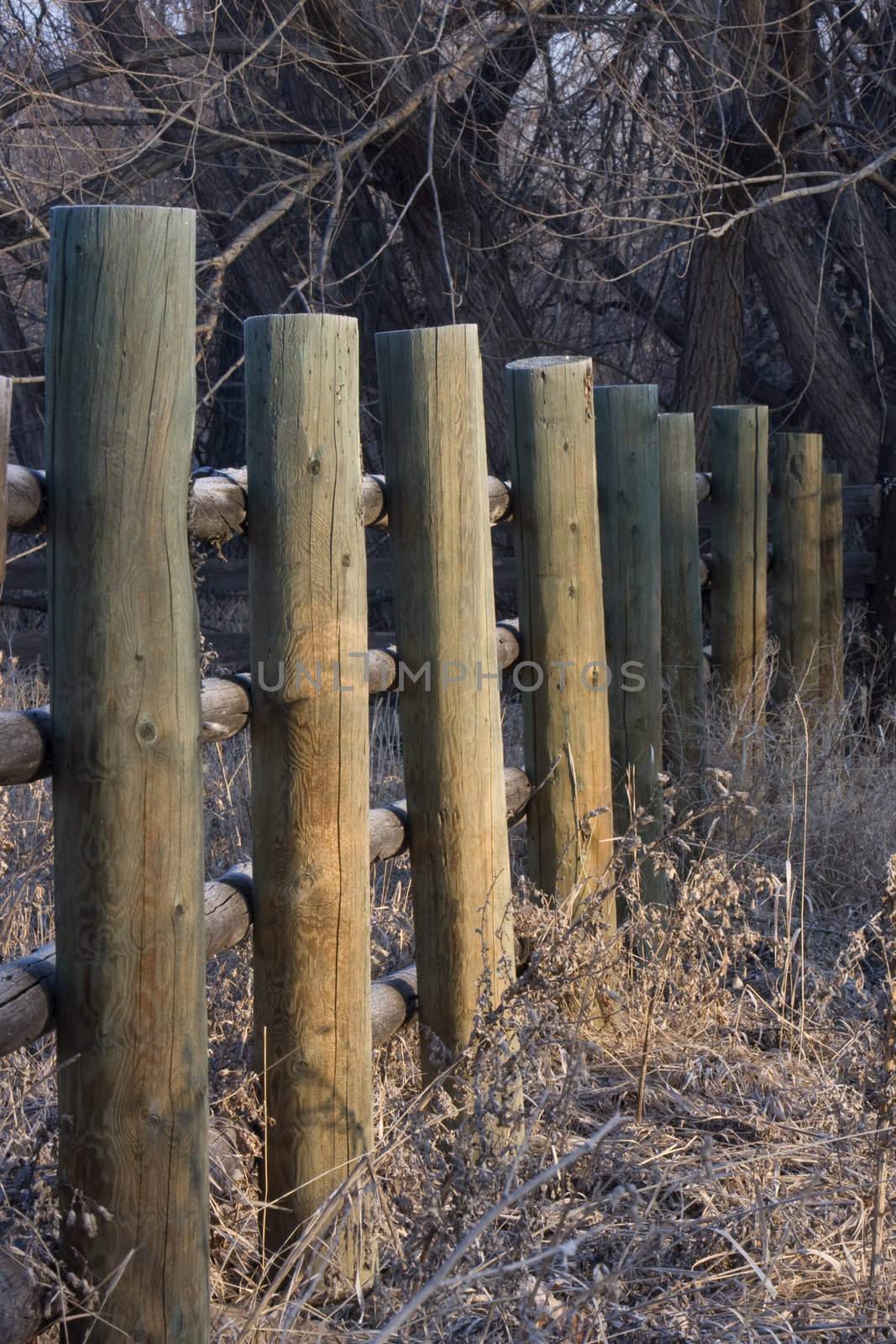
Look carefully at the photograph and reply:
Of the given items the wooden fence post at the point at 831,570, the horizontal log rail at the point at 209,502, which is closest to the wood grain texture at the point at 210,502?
the horizontal log rail at the point at 209,502

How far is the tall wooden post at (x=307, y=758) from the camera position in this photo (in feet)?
8.12

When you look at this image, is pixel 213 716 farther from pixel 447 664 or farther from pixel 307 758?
pixel 447 664

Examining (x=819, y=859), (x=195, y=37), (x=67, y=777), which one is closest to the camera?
(x=67, y=777)

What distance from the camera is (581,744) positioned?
3.50 m

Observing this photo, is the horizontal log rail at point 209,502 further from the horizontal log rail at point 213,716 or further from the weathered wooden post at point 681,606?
the weathered wooden post at point 681,606

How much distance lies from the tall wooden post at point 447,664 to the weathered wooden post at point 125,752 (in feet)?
2.51

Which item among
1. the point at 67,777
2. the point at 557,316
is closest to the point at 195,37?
the point at 557,316

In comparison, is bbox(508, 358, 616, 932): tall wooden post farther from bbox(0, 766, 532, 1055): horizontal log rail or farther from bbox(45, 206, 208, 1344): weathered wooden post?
bbox(45, 206, 208, 1344): weathered wooden post

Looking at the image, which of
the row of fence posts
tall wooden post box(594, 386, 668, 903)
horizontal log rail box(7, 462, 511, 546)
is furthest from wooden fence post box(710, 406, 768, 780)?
horizontal log rail box(7, 462, 511, 546)

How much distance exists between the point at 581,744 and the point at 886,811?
1.65m

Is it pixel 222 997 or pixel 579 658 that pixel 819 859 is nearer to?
pixel 579 658

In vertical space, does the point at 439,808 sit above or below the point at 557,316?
below

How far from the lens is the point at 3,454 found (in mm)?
1993

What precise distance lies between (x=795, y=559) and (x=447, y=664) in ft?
10.4
